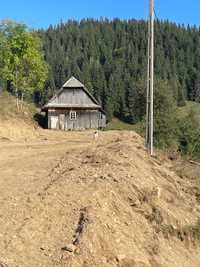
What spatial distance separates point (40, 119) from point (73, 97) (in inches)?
257

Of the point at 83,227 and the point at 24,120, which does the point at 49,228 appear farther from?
the point at 24,120

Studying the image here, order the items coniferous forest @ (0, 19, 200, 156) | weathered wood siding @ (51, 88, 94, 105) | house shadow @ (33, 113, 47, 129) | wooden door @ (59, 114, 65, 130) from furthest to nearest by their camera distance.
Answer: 1. coniferous forest @ (0, 19, 200, 156)
2. weathered wood siding @ (51, 88, 94, 105)
3. wooden door @ (59, 114, 65, 130)
4. house shadow @ (33, 113, 47, 129)

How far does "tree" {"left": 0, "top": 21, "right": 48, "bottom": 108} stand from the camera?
42906 mm

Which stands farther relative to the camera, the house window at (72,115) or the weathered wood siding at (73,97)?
the weathered wood siding at (73,97)

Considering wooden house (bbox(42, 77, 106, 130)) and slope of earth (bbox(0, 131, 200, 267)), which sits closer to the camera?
slope of earth (bbox(0, 131, 200, 267))

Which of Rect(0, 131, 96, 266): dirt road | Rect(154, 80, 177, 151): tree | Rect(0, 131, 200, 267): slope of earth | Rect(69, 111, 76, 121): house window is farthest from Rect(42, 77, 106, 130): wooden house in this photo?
Rect(0, 131, 200, 267): slope of earth

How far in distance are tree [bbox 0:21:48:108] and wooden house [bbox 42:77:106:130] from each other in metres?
5.95

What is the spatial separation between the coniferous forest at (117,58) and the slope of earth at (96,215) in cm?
10721

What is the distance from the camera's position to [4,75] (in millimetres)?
43938

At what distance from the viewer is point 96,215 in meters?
8.20

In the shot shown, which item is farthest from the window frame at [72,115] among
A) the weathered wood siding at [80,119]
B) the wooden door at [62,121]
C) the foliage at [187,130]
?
the foliage at [187,130]

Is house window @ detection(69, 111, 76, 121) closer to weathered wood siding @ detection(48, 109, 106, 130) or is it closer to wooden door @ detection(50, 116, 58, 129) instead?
weathered wood siding @ detection(48, 109, 106, 130)

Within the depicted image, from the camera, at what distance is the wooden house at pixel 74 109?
50.8 metres

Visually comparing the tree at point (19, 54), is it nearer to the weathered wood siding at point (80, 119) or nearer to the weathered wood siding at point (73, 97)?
the weathered wood siding at point (80, 119)
